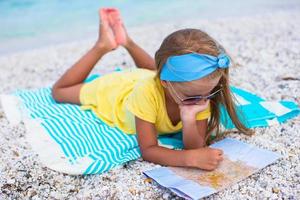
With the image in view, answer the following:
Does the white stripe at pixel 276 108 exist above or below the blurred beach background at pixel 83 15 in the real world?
above

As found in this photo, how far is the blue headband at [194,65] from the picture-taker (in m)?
2.67

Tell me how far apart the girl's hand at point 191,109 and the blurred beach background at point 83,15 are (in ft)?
17.6

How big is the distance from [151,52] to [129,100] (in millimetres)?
3056

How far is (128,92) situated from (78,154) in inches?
28.2

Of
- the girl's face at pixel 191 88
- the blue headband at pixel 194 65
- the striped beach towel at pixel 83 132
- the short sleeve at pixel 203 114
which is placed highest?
the blue headband at pixel 194 65

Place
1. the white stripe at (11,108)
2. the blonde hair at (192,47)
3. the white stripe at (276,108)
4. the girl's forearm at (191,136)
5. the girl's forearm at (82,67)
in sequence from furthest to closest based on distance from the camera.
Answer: the girl's forearm at (82,67), the white stripe at (11,108), the white stripe at (276,108), the girl's forearm at (191,136), the blonde hair at (192,47)

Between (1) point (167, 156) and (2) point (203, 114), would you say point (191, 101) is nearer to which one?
(2) point (203, 114)

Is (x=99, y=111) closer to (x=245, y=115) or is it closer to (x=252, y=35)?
(x=245, y=115)

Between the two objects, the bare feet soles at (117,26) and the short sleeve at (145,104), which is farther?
the bare feet soles at (117,26)

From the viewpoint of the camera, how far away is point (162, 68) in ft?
9.27

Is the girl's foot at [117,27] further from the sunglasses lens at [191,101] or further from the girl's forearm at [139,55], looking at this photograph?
the sunglasses lens at [191,101]

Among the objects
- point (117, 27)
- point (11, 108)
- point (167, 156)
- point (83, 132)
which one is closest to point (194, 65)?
point (167, 156)

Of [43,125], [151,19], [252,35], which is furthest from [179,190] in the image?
[151,19]

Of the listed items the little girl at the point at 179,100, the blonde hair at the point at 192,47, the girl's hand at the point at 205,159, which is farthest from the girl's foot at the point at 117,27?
the girl's hand at the point at 205,159
